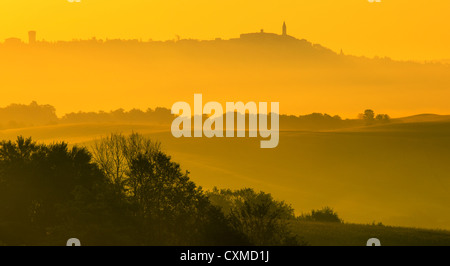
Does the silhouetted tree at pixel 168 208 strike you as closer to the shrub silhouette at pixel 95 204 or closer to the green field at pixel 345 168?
the shrub silhouette at pixel 95 204

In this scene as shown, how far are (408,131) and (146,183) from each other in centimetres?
13977

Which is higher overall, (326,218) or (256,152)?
(256,152)

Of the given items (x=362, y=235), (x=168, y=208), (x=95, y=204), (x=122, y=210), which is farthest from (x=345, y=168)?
(x=95, y=204)

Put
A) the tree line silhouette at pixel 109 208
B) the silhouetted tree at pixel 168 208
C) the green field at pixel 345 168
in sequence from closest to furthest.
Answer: the tree line silhouette at pixel 109 208 → the silhouetted tree at pixel 168 208 → the green field at pixel 345 168

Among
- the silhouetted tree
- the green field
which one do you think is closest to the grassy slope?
the silhouetted tree

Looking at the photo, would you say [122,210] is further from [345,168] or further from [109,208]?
A: [345,168]

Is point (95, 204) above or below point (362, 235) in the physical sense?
above

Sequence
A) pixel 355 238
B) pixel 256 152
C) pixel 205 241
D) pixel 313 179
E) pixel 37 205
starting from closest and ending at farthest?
pixel 205 241 → pixel 37 205 → pixel 355 238 → pixel 313 179 → pixel 256 152

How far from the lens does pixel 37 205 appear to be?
55.2 m

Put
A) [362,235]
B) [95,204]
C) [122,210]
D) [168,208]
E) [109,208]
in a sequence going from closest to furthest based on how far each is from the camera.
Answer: [95,204] < [122,210] < [109,208] < [168,208] < [362,235]

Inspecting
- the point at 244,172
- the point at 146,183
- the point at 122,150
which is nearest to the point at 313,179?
the point at 244,172

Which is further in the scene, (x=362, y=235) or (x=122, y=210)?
(x=362, y=235)

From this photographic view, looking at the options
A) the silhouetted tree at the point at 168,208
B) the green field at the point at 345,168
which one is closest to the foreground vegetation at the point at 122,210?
the silhouetted tree at the point at 168,208

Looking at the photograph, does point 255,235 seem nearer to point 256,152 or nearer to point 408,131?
point 256,152
